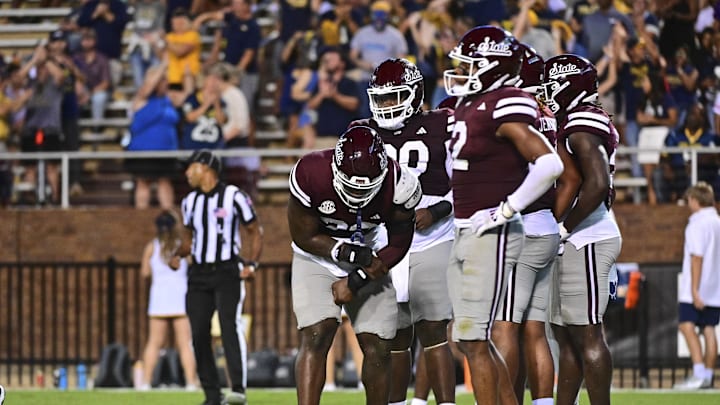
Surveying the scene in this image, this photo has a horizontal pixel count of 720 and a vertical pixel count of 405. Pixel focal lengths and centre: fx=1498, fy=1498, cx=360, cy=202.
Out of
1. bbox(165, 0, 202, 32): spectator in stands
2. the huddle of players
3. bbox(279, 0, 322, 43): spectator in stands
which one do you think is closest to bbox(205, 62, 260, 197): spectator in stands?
bbox(279, 0, 322, 43): spectator in stands

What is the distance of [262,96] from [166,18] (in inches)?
67.6

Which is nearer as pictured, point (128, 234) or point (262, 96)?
point (128, 234)

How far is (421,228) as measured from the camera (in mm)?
9211

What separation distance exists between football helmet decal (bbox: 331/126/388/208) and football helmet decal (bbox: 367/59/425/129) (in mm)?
910

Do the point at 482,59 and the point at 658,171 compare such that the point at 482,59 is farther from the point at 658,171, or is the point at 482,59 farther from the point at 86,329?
the point at 86,329

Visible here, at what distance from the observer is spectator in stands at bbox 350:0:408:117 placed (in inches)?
689

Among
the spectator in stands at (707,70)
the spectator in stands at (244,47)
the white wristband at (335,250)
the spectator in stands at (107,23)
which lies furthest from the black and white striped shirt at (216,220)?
the spectator in stands at (107,23)

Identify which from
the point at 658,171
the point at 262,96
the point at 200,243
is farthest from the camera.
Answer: the point at 262,96

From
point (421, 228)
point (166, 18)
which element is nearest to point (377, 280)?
point (421, 228)

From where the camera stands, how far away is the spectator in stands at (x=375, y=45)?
17.5 meters

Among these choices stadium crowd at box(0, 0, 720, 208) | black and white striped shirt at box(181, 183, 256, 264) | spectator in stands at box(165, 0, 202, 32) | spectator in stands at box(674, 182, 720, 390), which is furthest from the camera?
spectator in stands at box(165, 0, 202, 32)

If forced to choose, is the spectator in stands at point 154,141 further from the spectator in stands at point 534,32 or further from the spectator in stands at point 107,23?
the spectator in stands at point 534,32

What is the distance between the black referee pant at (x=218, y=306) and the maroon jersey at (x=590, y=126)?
4467 mm

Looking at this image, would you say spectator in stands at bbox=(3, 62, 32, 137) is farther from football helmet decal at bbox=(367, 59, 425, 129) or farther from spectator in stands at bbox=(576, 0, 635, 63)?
football helmet decal at bbox=(367, 59, 425, 129)
